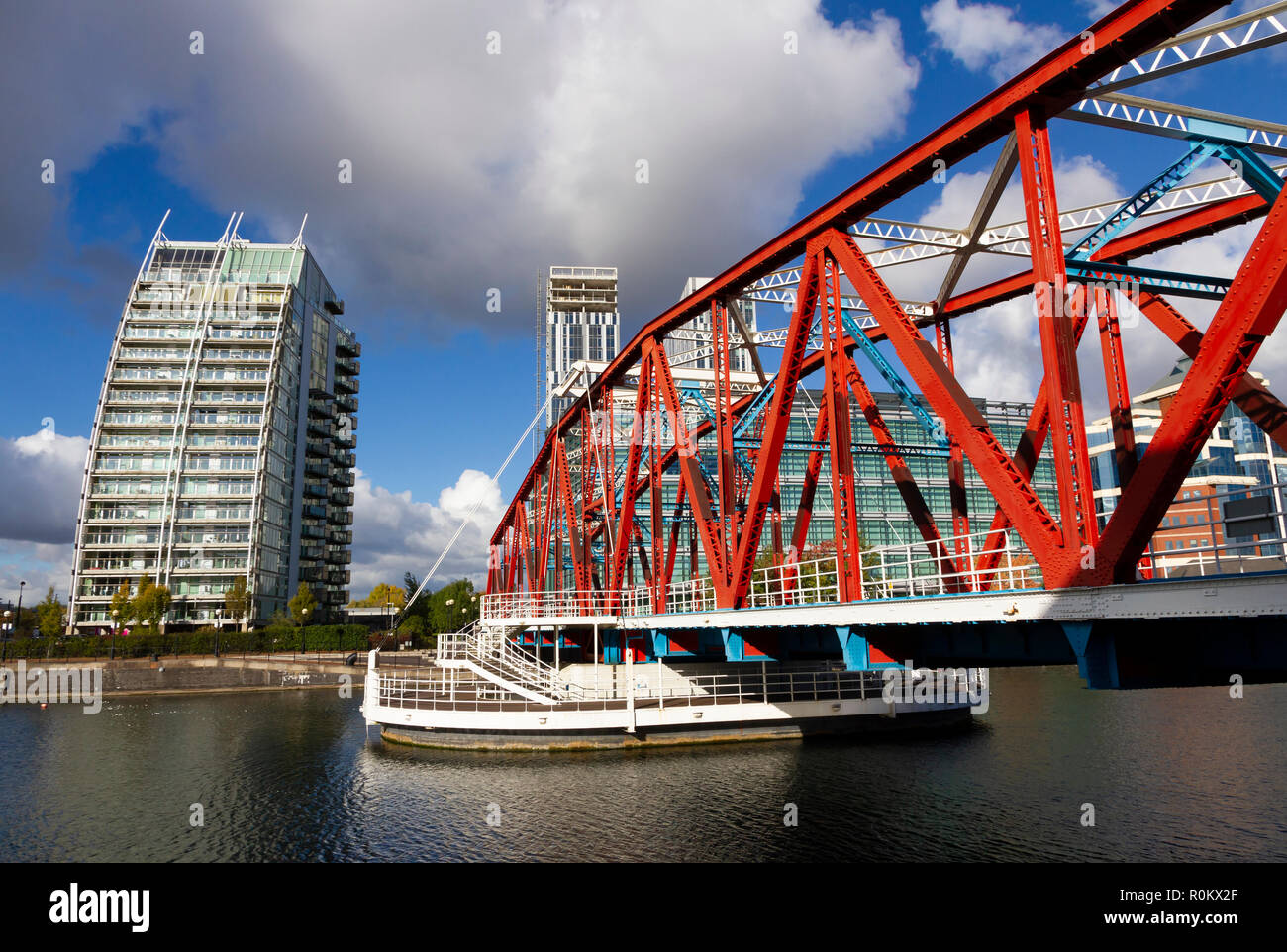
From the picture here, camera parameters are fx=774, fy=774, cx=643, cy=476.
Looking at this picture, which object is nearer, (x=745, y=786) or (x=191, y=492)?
(x=745, y=786)

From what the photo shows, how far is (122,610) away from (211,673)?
25469 mm

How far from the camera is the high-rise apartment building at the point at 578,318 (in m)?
183

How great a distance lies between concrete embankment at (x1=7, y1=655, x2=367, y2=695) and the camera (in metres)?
66.7

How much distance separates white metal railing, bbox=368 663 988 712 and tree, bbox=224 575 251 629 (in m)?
58.4

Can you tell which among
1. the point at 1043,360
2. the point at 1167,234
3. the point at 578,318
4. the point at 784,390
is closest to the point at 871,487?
the point at 1167,234

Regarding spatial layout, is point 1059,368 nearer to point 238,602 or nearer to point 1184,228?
point 1184,228

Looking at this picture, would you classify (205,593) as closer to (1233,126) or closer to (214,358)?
(214,358)

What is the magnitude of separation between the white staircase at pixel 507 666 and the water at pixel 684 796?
373 cm

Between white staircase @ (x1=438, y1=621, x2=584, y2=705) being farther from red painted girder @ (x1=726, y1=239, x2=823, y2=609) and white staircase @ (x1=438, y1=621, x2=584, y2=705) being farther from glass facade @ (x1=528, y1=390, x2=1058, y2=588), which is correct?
glass facade @ (x1=528, y1=390, x2=1058, y2=588)

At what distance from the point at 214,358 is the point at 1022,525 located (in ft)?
354

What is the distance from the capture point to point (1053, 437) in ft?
44.9

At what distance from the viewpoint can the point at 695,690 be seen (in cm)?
3878

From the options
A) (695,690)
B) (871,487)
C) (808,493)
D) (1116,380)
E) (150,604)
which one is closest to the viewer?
(1116,380)
